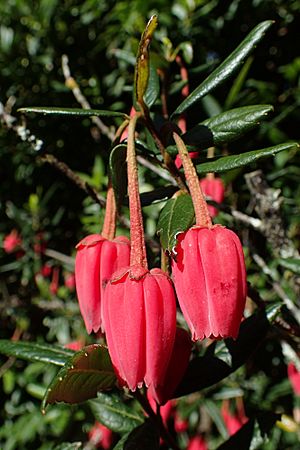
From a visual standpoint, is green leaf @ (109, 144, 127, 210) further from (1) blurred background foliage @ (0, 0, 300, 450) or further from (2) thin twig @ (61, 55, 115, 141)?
(1) blurred background foliage @ (0, 0, 300, 450)

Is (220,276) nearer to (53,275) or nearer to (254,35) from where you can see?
(254,35)

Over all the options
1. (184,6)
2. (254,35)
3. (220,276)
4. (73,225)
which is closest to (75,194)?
(73,225)

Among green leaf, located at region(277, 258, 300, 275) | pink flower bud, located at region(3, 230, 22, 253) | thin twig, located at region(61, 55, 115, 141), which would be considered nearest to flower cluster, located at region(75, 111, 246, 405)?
green leaf, located at region(277, 258, 300, 275)

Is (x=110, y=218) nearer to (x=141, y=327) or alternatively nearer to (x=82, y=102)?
(x=141, y=327)

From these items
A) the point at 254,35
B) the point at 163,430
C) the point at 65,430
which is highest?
the point at 254,35

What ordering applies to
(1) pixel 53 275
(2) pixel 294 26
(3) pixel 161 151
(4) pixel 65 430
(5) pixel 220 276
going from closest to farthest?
(5) pixel 220 276
(3) pixel 161 151
(4) pixel 65 430
(2) pixel 294 26
(1) pixel 53 275

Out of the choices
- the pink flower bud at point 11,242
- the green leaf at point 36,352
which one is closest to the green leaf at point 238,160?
the green leaf at point 36,352
